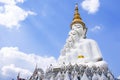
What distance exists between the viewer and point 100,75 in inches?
953

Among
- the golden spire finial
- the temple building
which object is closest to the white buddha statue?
the temple building

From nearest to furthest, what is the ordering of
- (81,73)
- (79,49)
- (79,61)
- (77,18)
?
(81,73)
(79,61)
(79,49)
(77,18)

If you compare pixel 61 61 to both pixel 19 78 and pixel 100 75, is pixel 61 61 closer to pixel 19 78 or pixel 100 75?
pixel 100 75

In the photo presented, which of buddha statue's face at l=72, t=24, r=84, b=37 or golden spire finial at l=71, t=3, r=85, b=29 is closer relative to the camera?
buddha statue's face at l=72, t=24, r=84, b=37

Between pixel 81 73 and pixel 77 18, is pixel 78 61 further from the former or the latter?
pixel 77 18

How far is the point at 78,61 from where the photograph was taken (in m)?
26.3

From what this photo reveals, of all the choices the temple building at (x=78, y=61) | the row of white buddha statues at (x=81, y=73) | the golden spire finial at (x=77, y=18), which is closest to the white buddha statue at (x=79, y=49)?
the temple building at (x=78, y=61)

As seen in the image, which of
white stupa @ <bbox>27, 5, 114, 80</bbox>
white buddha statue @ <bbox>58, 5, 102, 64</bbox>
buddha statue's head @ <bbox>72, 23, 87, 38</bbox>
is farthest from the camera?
buddha statue's head @ <bbox>72, 23, 87, 38</bbox>

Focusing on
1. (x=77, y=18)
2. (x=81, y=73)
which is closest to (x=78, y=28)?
(x=77, y=18)

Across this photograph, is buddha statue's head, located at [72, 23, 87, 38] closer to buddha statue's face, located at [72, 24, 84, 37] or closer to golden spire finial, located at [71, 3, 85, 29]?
buddha statue's face, located at [72, 24, 84, 37]

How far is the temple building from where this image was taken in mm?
24328

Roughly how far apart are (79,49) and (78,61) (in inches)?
A: 75.6

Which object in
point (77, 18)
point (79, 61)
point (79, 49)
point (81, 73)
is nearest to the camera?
point (81, 73)

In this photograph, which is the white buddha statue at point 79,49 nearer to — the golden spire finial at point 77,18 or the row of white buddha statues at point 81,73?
the golden spire finial at point 77,18
